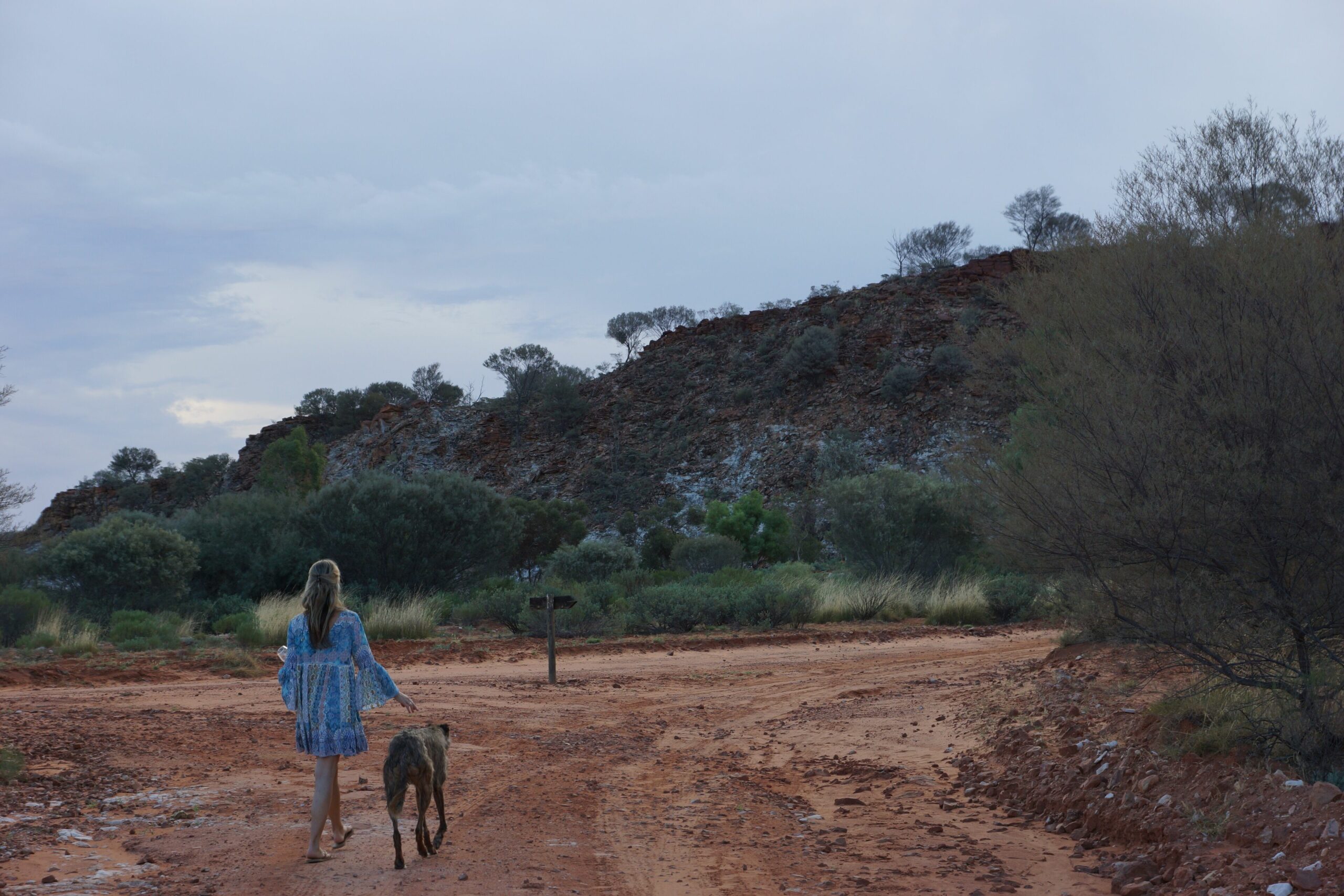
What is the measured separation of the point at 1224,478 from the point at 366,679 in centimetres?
564

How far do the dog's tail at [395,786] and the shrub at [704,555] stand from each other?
29410mm

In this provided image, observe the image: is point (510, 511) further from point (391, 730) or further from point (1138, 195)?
point (1138, 195)

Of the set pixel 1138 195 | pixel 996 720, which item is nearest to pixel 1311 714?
pixel 996 720

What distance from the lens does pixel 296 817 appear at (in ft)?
24.1

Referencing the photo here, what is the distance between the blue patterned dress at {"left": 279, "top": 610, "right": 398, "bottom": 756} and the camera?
626 centimetres

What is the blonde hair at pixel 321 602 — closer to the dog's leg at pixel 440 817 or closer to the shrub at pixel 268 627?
the dog's leg at pixel 440 817

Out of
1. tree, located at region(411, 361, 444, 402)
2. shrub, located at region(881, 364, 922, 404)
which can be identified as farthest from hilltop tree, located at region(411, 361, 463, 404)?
shrub, located at region(881, 364, 922, 404)

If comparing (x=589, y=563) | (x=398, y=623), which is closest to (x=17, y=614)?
(x=398, y=623)

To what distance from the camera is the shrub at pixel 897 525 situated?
1163 inches

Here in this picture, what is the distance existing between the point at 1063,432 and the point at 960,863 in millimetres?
3296

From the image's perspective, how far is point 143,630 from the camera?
2042 centimetres

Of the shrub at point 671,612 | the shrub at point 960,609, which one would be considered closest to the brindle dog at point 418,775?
the shrub at point 671,612

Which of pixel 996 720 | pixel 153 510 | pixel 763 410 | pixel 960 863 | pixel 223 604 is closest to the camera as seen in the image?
pixel 960 863

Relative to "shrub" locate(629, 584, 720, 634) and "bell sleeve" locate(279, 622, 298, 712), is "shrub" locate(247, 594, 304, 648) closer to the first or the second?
"shrub" locate(629, 584, 720, 634)
